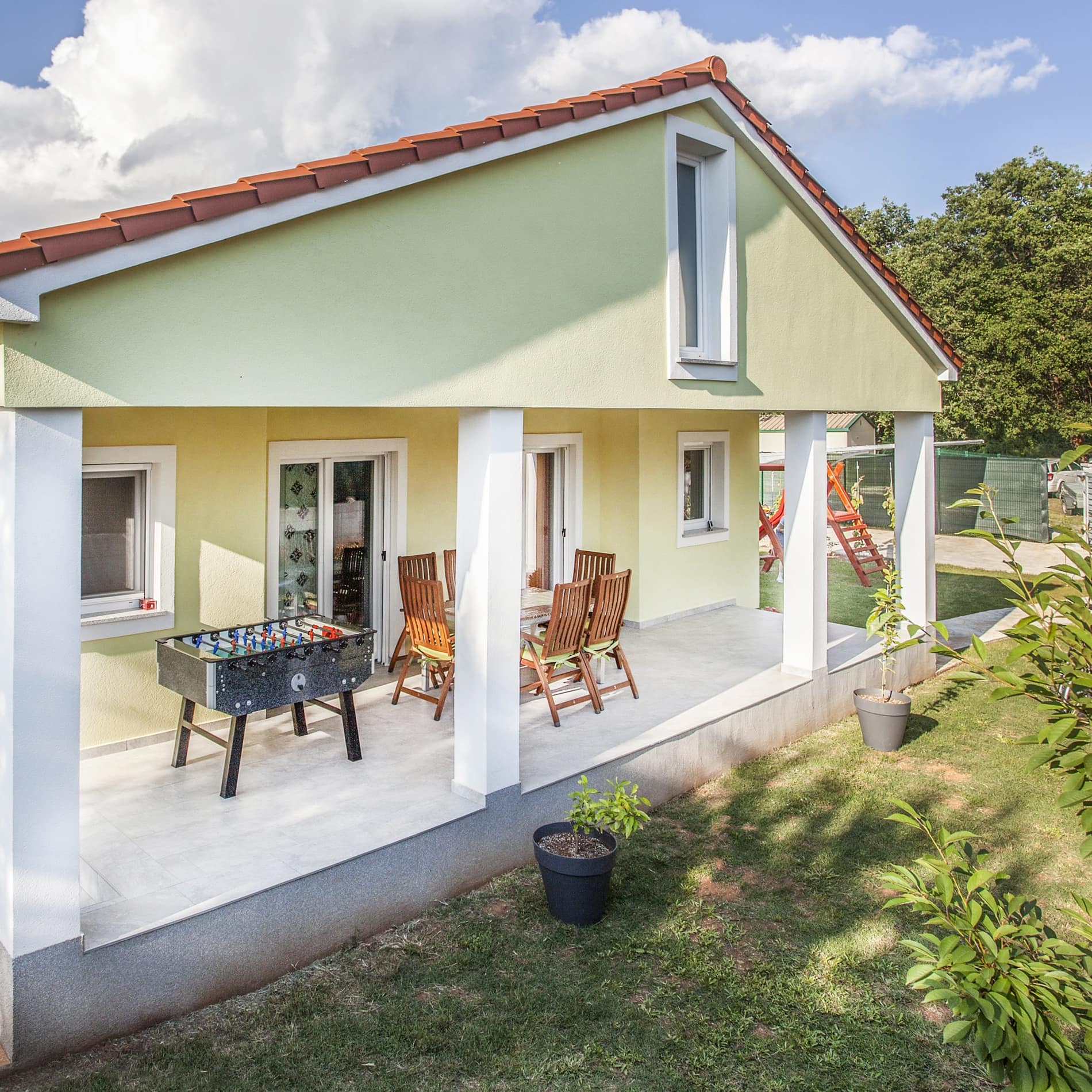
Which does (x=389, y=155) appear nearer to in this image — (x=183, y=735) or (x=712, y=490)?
(x=183, y=735)

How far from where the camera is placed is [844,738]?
10445 mm

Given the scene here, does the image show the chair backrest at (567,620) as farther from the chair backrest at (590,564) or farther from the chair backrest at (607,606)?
the chair backrest at (590,564)

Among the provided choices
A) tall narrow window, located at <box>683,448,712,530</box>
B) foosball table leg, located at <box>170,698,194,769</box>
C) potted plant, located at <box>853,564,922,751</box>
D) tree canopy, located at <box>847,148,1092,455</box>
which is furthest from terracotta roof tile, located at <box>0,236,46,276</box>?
tree canopy, located at <box>847,148,1092,455</box>

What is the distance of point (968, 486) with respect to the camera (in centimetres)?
2944

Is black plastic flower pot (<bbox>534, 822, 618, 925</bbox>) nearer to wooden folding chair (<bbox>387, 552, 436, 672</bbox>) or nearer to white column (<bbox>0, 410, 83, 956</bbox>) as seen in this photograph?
white column (<bbox>0, 410, 83, 956</bbox>)

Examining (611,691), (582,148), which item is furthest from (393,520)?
(582,148)

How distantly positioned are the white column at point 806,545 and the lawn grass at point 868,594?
4962mm

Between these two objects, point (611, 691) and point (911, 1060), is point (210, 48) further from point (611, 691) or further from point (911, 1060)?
point (911, 1060)

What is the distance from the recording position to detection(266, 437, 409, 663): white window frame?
9.24 meters

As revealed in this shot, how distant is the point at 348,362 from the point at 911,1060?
501 centimetres

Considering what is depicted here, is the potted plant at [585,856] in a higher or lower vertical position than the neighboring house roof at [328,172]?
lower

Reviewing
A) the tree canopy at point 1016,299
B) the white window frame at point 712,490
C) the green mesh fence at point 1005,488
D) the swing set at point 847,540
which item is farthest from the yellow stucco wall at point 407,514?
the tree canopy at point 1016,299

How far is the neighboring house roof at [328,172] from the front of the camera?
4512 millimetres

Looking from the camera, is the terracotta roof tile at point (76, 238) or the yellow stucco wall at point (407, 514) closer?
the terracotta roof tile at point (76, 238)
